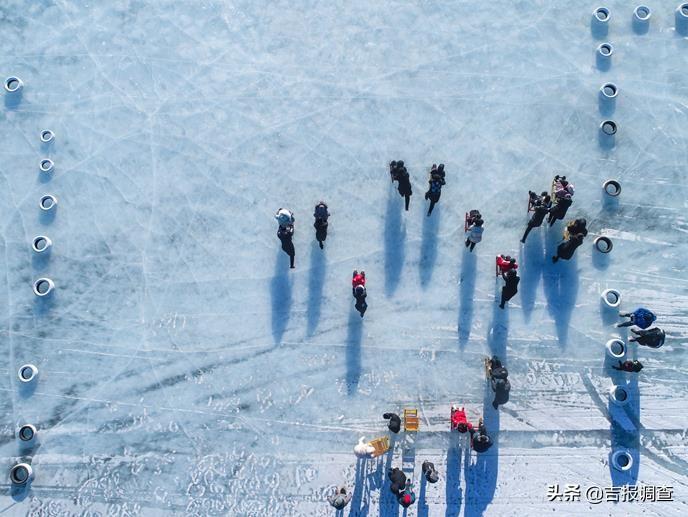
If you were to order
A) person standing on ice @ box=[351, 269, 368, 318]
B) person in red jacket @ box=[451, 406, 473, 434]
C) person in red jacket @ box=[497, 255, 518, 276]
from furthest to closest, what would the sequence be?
person in red jacket @ box=[497, 255, 518, 276], person standing on ice @ box=[351, 269, 368, 318], person in red jacket @ box=[451, 406, 473, 434]

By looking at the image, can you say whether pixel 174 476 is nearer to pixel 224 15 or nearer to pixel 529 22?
pixel 224 15

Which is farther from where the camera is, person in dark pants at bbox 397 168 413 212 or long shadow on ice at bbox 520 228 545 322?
long shadow on ice at bbox 520 228 545 322

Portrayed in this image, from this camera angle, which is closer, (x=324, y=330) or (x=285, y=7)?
(x=324, y=330)

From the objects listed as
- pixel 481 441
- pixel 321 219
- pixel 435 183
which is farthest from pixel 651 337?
pixel 321 219

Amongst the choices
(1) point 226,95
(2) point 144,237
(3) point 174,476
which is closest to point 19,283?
(2) point 144,237

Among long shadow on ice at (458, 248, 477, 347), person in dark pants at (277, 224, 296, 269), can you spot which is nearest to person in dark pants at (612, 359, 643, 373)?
long shadow on ice at (458, 248, 477, 347)

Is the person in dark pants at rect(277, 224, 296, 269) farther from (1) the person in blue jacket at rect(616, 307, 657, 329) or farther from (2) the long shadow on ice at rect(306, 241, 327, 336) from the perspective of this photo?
(1) the person in blue jacket at rect(616, 307, 657, 329)

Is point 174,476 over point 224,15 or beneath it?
beneath
